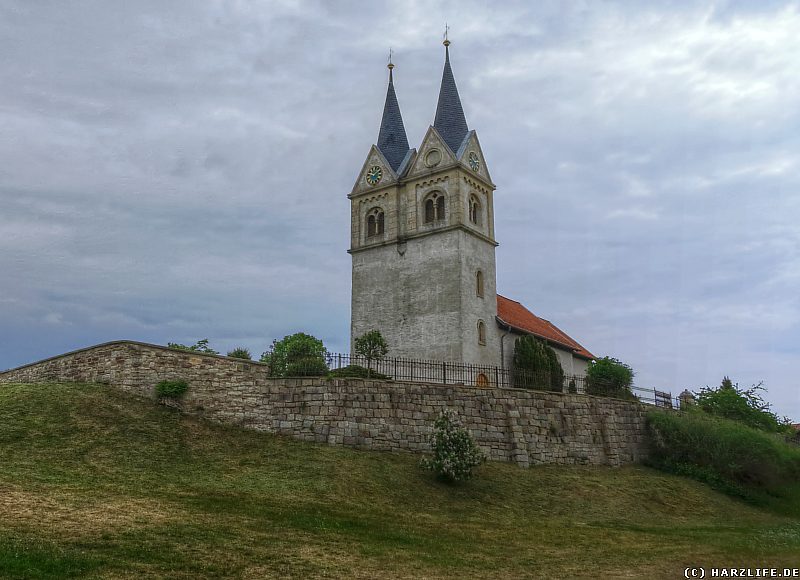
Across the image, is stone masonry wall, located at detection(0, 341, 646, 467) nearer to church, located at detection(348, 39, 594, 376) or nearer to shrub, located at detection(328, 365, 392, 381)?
shrub, located at detection(328, 365, 392, 381)

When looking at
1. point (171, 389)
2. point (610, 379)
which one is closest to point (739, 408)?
point (610, 379)

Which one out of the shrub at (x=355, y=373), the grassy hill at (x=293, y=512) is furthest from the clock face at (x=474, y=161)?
the grassy hill at (x=293, y=512)

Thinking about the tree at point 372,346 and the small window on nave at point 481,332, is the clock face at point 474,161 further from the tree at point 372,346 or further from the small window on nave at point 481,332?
the tree at point 372,346

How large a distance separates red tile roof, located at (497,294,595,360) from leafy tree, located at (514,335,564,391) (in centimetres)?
168

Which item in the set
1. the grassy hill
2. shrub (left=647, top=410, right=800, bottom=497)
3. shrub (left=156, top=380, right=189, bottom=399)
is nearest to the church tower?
shrub (left=647, top=410, right=800, bottom=497)

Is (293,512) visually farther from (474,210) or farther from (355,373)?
(474,210)

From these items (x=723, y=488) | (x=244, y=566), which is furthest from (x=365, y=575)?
(x=723, y=488)

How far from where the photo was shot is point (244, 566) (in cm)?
1327

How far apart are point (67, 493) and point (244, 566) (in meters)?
5.87

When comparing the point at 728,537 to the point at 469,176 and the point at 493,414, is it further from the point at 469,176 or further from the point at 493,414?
the point at 469,176

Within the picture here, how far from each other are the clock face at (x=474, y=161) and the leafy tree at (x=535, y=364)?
10.1 meters

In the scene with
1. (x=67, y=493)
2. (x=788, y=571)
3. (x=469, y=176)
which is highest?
(x=469, y=176)

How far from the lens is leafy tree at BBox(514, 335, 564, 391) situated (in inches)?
1339

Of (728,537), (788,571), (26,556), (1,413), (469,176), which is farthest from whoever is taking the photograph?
(469,176)
